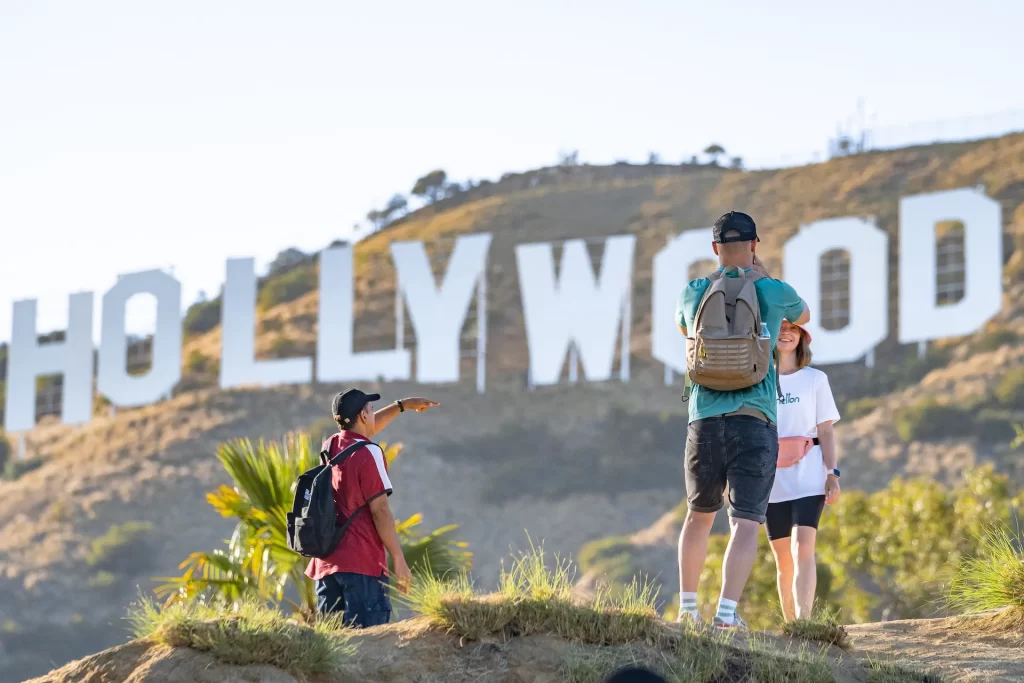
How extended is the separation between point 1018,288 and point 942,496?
31533mm

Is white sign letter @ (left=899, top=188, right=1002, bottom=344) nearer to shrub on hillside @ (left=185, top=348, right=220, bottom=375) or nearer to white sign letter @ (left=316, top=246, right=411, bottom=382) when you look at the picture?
white sign letter @ (left=316, top=246, right=411, bottom=382)

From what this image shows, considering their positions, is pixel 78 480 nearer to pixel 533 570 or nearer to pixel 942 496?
pixel 942 496

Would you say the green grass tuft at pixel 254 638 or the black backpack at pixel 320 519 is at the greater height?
the black backpack at pixel 320 519

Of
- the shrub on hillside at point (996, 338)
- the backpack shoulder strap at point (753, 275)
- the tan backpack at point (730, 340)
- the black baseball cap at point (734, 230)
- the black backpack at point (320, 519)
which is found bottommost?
the black backpack at point (320, 519)

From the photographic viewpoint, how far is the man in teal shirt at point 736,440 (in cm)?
610

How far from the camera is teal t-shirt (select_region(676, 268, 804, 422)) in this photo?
20.0 ft

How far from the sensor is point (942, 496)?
2694 centimetres

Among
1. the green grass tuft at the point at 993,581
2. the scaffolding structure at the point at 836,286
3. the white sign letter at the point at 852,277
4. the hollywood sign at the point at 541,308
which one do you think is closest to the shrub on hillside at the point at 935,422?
the hollywood sign at the point at 541,308

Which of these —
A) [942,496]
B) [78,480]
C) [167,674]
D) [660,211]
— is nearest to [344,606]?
[167,674]

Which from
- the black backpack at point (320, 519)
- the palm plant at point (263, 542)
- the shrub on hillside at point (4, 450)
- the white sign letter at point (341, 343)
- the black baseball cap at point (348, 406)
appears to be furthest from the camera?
the shrub on hillside at point (4, 450)

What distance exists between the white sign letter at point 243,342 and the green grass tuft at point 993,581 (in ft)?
148

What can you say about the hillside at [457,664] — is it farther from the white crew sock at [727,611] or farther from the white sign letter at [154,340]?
the white sign letter at [154,340]

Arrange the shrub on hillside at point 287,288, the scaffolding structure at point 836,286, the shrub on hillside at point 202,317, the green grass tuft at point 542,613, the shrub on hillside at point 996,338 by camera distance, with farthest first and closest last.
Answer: the shrub on hillside at point 202,317 < the shrub on hillside at point 287,288 < the scaffolding structure at point 836,286 < the shrub on hillside at point 996,338 < the green grass tuft at point 542,613

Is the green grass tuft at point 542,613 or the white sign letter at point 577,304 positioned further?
the white sign letter at point 577,304
